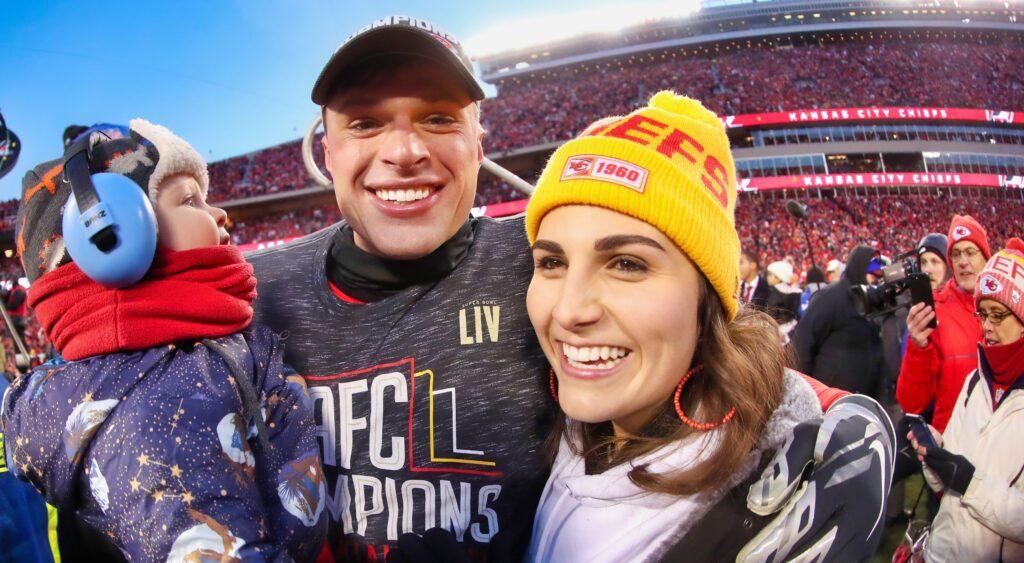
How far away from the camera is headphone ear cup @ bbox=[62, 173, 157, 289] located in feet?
3.80

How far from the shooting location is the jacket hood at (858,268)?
484 cm

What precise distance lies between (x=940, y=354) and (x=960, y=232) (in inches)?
45.6

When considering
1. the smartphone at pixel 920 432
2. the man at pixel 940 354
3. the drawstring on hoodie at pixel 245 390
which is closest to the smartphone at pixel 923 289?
the man at pixel 940 354

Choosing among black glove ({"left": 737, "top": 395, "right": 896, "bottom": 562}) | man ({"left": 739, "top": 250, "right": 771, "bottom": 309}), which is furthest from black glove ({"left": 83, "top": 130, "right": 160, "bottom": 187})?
man ({"left": 739, "top": 250, "right": 771, "bottom": 309})

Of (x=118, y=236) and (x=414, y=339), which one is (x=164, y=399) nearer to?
(x=118, y=236)

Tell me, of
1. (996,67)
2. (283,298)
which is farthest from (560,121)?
(283,298)

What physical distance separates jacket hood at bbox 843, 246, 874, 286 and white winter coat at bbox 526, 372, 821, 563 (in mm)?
3901

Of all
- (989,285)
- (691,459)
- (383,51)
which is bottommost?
(989,285)

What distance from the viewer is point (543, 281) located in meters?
1.47

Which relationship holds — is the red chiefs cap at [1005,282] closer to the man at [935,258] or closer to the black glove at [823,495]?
the man at [935,258]

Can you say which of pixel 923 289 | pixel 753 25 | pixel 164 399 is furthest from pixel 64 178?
pixel 753 25

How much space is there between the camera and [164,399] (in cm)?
114

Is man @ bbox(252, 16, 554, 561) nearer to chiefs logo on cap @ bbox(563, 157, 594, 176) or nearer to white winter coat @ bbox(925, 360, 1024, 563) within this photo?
chiefs logo on cap @ bbox(563, 157, 594, 176)

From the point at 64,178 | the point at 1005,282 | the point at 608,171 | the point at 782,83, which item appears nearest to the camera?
the point at 64,178
